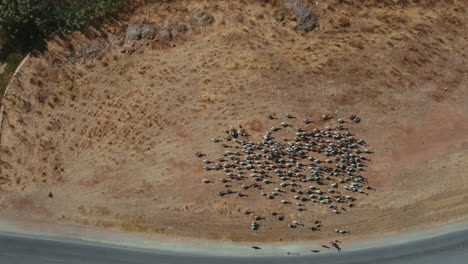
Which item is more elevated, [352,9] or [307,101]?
[352,9]

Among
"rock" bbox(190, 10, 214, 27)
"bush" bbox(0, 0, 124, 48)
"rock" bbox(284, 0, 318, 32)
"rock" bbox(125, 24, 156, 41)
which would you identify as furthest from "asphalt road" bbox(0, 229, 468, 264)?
"rock" bbox(190, 10, 214, 27)

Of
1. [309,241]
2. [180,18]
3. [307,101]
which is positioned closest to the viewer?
[309,241]

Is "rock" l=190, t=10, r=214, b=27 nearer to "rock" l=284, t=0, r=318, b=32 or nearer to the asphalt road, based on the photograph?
"rock" l=284, t=0, r=318, b=32

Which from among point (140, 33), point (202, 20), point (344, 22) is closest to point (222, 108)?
point (202, 20)

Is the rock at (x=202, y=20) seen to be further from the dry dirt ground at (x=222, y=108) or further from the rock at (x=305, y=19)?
the rock at (x=305, y=19)

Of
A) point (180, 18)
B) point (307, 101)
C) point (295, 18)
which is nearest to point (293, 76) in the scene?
point (307, 101)

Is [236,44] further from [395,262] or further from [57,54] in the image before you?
[395,262]

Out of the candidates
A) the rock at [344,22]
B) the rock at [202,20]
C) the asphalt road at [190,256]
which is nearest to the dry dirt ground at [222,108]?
the rock at [344,22]
